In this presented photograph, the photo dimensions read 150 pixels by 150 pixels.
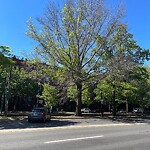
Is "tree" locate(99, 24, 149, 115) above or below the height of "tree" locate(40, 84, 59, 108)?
above

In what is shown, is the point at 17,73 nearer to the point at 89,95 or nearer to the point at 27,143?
the point at 89,95

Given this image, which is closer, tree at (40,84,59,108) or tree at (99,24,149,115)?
tree at (99,24,149,115)

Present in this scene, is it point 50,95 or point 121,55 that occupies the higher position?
point 121,55

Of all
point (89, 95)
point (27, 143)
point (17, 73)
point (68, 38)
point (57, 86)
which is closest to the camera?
point (27, 143)

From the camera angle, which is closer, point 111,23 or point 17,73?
point 111,23

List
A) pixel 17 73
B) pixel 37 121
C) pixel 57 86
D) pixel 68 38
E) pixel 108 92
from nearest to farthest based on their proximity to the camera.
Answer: pixel 37 121 < pixel 68 38 < pixel 57 86 < pixel 108 92 < pixel 17 73

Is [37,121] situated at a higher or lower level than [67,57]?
lower

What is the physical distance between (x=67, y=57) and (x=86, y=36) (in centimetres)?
365

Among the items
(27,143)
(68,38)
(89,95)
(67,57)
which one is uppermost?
→ (68,38)

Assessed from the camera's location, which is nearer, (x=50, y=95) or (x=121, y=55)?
(x=121, y=55)

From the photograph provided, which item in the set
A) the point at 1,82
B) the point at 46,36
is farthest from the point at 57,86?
the point at 1,82

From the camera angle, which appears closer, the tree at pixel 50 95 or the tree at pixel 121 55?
the tree at pixel 121 55

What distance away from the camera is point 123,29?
38.1m

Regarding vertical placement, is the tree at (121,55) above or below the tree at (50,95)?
above
